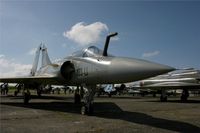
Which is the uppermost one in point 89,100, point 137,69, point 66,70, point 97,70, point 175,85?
point 66,70

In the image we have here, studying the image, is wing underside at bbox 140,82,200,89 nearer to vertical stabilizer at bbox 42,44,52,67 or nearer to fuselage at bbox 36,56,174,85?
vertical stabilizer at bbox 42,44,52,67

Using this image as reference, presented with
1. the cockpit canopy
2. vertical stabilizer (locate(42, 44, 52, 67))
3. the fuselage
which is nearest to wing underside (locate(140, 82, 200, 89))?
vertical stabilizer (locate(42, 44, 52, 67))

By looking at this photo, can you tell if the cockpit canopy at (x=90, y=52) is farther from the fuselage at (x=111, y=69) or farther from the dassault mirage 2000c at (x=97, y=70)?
the fuselage at (x=111, y=69)

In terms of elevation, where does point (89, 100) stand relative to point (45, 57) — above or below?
below

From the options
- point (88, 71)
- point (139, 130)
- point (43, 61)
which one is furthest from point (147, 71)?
point (43, 61)

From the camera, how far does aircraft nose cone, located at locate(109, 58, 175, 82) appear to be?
6.97 m

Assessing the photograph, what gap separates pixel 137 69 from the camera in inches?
287

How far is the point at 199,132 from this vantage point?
22.0 feet

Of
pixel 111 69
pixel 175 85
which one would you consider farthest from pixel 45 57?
pixel 111 69

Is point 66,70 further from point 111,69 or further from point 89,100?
point 111,69

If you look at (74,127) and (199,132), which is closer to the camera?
(199,132)

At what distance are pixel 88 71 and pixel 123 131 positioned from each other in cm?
393

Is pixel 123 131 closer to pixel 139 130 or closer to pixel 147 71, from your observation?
pixel 139 130

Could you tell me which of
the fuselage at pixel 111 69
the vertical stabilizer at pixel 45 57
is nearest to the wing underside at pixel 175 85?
the vertical stabilizer at pixel 45 57
